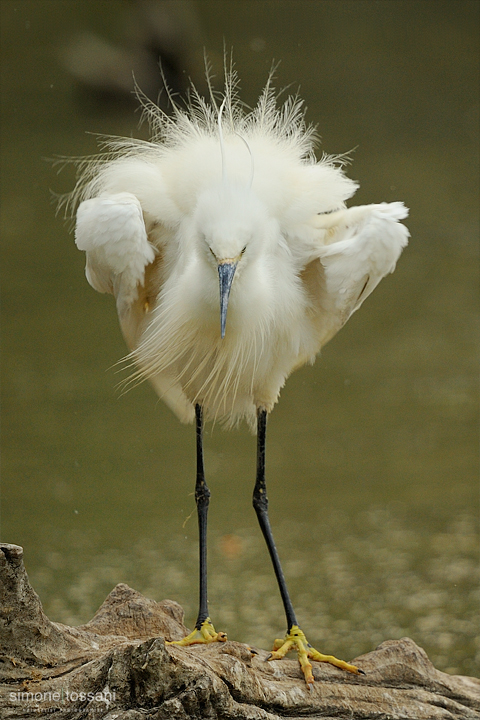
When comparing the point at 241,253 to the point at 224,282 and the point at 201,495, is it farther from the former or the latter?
the point at 201,495

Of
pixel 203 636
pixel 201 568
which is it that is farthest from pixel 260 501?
pixel 203 636

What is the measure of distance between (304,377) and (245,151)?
1.66m

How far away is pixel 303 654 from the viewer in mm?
1259

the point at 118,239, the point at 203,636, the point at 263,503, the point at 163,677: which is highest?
the point at 118,239

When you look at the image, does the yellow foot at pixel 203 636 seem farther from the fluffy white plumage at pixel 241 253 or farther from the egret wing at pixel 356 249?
the egret wing at pixel 356 249

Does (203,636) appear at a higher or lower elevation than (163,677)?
higher

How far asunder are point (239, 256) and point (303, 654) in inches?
23.2

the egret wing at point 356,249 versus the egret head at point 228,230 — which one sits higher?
the egret wing at point 356,249

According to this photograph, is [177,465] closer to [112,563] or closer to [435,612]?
[112,563]

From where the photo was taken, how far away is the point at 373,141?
4.47 metres

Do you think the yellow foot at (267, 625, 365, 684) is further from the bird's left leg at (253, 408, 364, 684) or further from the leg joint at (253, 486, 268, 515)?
the leg joint at (253, 486, 268, 515)

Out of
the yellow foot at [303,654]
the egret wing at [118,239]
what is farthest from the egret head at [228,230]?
the yellow foot at [303,654]

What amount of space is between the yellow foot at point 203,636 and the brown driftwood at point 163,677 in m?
0.03

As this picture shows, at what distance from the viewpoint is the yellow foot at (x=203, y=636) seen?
4.18 ft
